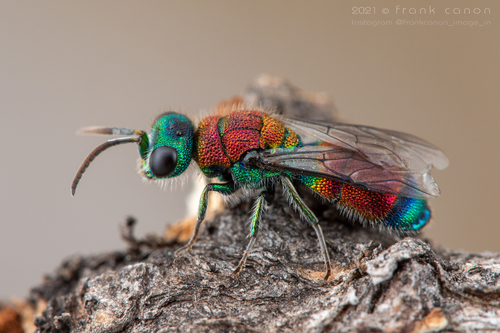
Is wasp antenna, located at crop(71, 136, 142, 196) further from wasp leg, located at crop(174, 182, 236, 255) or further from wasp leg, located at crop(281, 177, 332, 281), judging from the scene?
wasp leg, located at crop(281, 177, 332, 281)

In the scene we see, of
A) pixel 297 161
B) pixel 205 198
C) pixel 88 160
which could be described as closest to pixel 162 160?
pixel 205 198

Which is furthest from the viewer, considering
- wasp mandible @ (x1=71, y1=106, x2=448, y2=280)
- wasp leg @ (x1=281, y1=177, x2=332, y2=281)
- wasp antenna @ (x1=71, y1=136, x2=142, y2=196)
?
wasp mandible @ (x1=71, y1=106, x2=448, y2=280)

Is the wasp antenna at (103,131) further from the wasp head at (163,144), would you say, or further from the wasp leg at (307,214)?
the wasp leg at (307,214)

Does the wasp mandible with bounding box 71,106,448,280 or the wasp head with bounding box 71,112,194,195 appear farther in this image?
the wasp head with bounding box 71,112,194,195

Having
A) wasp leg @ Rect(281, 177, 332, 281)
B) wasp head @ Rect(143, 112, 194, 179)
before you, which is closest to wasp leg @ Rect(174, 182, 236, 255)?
wasp head @ Rect(143, 112, 194, 179)

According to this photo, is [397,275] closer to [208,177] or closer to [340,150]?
[340,150]

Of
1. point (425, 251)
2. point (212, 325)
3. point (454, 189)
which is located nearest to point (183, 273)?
point (212, 325)

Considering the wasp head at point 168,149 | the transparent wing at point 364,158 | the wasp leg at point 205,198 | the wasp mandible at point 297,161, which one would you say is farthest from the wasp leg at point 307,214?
the wasp head at point 168,149

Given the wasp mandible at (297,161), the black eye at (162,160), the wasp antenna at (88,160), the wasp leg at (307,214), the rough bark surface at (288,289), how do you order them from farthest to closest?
1. the black eye at (162,160)
2. the wasp mandible at (297,161)
3. the wasp antenna at (88,160)
4. the wasp leg at (307,214)
5. the rough bark surface at (288,289)
